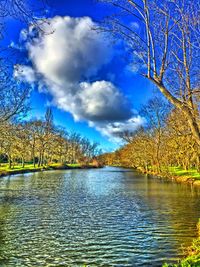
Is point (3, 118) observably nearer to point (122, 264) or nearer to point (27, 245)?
point (27, 245)

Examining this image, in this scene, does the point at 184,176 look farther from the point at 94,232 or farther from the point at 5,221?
the point at 5,221

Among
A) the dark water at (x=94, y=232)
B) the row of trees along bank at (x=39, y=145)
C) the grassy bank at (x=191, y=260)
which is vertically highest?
the row of trees along bank at (x=39, y=145)

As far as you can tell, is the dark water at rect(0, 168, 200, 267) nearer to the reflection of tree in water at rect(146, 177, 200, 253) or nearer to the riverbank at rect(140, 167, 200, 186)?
the reflection of tree in water at rect(146, 177, 200, 253)

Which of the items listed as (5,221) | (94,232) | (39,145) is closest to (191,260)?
(94,232)

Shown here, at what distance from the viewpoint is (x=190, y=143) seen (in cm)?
4484

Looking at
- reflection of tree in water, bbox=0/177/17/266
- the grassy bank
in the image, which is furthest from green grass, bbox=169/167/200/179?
the grassy bank

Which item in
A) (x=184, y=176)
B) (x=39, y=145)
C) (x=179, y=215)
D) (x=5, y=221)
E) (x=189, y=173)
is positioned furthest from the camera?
(x=39, y=145)

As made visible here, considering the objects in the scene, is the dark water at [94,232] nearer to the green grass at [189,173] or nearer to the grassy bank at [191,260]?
the grassy bank at [191,260]

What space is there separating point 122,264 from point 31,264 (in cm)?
312

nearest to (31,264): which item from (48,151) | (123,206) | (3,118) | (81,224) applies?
(81,224)

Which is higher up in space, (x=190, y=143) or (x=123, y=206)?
(x=190, y=143)

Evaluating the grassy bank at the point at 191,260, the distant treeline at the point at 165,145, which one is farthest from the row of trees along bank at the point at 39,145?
the grassy bank at the point at 191,260

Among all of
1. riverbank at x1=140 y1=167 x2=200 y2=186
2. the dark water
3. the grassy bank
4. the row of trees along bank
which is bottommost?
the dark water

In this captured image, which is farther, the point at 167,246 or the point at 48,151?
the point at 48,151
